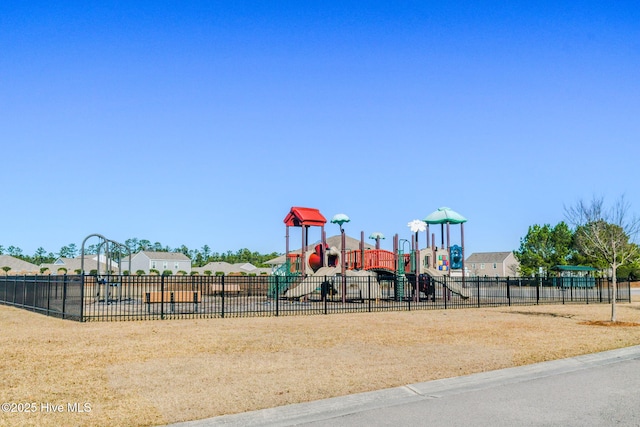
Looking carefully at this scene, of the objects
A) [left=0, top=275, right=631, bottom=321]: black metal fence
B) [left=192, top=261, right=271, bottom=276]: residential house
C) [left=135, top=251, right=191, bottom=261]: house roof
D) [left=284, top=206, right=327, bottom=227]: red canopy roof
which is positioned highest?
→ [left=284, top=206, right=327, bottom=227]: red canopy roof

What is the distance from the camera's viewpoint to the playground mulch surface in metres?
7.29

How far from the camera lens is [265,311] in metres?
22.3

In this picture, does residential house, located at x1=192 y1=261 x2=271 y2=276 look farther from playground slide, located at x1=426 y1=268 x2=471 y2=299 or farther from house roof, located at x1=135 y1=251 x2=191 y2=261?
playground slide, located at x1=426 y1=268 x2=471 y2=299

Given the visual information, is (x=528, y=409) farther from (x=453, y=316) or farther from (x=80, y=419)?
(x=453, y=316)

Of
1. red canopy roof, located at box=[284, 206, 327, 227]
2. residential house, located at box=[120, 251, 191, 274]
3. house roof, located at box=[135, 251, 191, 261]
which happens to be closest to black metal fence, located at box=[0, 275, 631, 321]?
red canopy roof, located at box=[284, 206, 327, 227]

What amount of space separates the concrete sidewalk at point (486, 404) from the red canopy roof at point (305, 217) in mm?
24398

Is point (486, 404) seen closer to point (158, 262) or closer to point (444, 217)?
point (444, 217)

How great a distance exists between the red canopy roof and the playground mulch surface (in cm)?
1460

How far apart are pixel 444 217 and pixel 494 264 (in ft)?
240

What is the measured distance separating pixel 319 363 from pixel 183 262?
10250cm

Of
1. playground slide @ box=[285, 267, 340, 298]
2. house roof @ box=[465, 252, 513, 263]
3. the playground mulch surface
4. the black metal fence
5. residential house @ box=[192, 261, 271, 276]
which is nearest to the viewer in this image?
the playground mulch surface

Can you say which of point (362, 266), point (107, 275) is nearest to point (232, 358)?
point (107, 275)

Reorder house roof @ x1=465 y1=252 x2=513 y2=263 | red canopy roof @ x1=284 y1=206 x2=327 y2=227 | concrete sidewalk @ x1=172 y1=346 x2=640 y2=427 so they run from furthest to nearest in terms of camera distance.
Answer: house roof @ x1=465 y1=252 x2=513 y2=263
red canopy roof @ x1=284 y1=206 x2=327 y2=227
concrete sidewalk @ x1=172 y1=346 x2=640 y2=427

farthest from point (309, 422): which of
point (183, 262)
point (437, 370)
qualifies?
point (183, 262)
